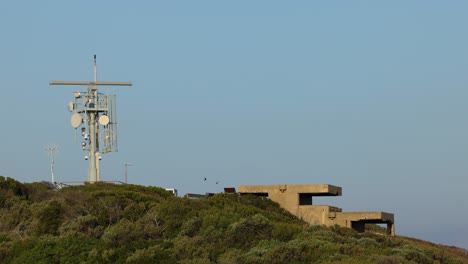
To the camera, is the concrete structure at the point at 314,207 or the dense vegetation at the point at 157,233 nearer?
the dense vegetation at the point at 157,233

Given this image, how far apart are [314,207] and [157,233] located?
50.8ft

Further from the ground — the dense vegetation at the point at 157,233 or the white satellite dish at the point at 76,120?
the white satellite dish at the point at 76,120

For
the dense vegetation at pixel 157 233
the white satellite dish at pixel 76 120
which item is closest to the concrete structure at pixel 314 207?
the dense vegetation at pixel 157 233

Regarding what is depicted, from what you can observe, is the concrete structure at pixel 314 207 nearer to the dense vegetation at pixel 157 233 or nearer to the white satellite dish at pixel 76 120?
the dense vegetation at pixel 157 233

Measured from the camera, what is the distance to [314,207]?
71938 millimetres

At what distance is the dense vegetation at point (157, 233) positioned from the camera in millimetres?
53219

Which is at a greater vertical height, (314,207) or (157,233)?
(314,207)

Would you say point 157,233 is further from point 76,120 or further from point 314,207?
point 314,207

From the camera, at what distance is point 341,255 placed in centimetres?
5262

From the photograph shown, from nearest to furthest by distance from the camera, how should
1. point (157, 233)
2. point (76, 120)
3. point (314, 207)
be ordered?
point (157, 233) < point (76, 120) < point (314, 207)

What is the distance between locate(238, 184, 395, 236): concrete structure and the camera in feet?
232

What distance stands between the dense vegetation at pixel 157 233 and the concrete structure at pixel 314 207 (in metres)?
1.98

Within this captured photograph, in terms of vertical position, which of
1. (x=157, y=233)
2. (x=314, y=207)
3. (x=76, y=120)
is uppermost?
(x=76, y=120)

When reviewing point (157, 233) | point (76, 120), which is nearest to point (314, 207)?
point (157, 233)
